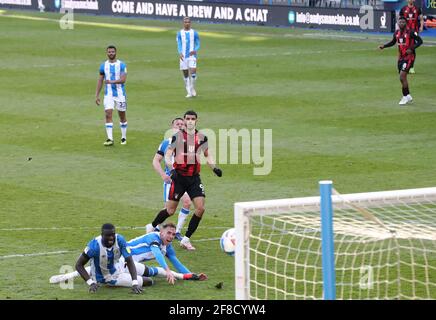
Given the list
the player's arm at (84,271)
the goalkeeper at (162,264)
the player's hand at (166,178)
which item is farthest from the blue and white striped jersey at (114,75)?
the player's arm at (84,271)

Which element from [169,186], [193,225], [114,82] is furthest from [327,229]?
[114,82]

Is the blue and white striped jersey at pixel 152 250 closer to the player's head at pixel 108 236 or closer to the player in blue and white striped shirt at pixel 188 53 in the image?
the player's head at pixel 108 236

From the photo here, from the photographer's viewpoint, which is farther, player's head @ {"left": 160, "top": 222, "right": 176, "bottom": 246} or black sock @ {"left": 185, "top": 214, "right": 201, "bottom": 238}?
black sock @ {"left": 185, "top": 214, "right": 201, "bottom": 238}

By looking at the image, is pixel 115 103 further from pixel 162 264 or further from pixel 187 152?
pixel 162 264

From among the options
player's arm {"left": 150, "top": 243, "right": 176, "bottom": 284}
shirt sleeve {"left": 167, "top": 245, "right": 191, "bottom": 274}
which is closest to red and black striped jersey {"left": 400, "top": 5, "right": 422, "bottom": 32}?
shirt sleeve {"left": 167, "top": 245, "right": 191, "bottom": 274}

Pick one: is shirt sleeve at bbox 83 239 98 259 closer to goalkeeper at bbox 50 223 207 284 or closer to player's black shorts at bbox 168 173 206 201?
goalkeeper at bbox 50 223 207 284

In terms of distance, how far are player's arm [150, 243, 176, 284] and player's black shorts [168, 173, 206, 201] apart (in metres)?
1.69

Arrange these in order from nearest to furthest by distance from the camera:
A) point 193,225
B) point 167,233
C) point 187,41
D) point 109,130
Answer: point 167,233
point 193,225
point 109,130
point 187,41

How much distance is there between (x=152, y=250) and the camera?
1438 cm

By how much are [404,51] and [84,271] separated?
55.7 feet

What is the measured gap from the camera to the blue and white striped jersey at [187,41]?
3095 cm

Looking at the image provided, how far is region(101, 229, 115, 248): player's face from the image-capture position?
44.7ft

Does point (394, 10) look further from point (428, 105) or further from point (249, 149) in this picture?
point (249, 149)

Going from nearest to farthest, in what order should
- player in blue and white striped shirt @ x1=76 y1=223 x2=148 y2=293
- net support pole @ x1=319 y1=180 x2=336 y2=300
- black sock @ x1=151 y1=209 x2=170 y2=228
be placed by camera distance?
1. net support pole @ x1=319 y1=180 x2=336 y2=300
2. player in blue and white striped shirt @ x1=76 y1=223 x2=148 y2=293
3. black sock @ x1=151 y1=209 x2=170 y2=228
